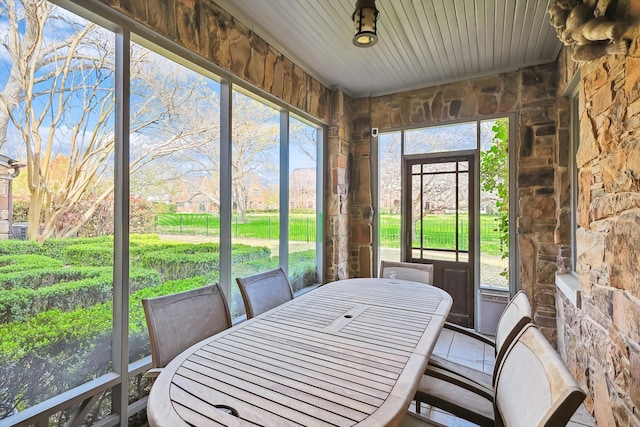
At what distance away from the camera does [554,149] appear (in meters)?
3.40

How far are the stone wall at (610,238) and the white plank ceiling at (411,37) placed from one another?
1.00m

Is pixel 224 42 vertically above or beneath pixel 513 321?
above

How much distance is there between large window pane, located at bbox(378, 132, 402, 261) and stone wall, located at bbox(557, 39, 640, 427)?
7.41 feet

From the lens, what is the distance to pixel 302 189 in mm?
3939

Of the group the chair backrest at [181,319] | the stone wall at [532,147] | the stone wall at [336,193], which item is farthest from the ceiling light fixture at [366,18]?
the stone wall at [532,147]

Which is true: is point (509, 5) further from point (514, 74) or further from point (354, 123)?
point (354, 123)

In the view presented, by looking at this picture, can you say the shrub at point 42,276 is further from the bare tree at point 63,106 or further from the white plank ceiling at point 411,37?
the white plank ceiling at point 411,37

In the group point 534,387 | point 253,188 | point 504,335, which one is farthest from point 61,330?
point 504,335

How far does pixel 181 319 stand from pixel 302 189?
2.41 m

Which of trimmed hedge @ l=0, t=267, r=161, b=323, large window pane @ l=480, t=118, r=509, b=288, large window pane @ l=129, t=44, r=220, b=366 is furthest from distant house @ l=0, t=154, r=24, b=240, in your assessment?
large window pane @ l=480, t=118, r=509, b=288

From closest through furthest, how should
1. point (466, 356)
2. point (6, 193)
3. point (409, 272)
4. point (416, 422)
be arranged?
point (416, 422)
point (6, 193)
point (409, 272)
point (466, 356)

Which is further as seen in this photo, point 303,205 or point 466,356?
point 303,205

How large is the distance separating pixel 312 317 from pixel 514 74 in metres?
3.64

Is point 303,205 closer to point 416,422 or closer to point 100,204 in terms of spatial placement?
point 100,204
